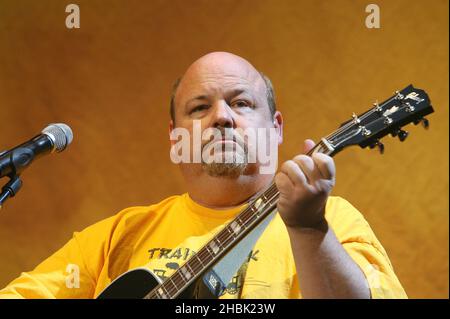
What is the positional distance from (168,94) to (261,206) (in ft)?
2.65

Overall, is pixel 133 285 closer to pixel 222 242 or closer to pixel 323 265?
pixel 222 242

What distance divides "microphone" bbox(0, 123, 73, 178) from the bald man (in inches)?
11.7

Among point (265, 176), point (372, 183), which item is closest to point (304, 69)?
point (372, 183)

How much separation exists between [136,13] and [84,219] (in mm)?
611

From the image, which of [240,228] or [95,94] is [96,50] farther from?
[240,228]

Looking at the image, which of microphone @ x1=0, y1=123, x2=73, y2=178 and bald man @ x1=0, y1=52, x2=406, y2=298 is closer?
microphone @ x1=0, y1=123, x2=73, y2=178

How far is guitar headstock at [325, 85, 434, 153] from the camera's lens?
0.99m

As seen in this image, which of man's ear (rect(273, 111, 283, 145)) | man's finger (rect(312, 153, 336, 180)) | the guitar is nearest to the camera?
man's finger (rect(312, 153, 336, 180))

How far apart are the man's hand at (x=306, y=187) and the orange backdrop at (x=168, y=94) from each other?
0.76m

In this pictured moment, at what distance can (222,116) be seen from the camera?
1286mm

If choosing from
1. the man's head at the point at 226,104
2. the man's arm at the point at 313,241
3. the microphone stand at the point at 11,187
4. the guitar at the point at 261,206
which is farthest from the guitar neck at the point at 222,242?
the microphone stand at the point at 11,187

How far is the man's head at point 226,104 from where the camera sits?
1.28 meters

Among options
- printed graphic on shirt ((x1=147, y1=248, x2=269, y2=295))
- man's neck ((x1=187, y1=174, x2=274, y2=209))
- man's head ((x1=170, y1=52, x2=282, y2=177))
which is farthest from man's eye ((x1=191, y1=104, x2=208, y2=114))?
printed graphic on shirt ((x1=147, y1=248, x2=269, y2=295))

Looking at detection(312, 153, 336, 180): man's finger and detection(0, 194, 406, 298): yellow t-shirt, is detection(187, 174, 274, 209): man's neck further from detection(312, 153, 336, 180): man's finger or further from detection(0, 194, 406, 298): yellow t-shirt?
detection(312, 153, 336, 180): man's finger
